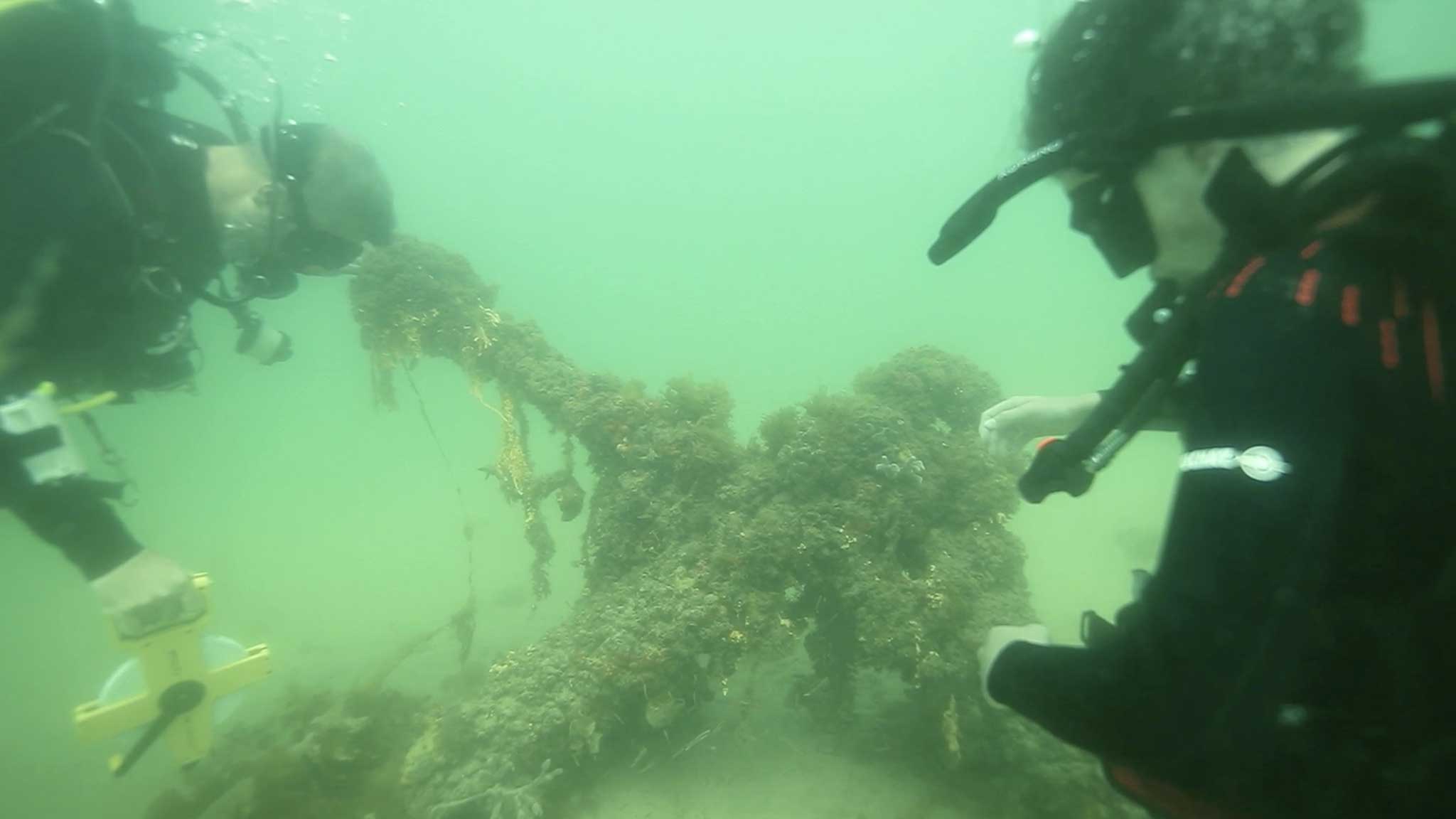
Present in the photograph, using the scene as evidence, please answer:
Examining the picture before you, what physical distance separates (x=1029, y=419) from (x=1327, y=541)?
85.7 inches

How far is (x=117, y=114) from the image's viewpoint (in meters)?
4.31

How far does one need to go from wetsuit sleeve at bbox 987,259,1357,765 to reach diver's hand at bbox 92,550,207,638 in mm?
4473

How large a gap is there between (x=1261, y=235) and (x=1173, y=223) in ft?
1.41

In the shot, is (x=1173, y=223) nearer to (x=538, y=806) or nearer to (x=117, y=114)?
(x=538, y=806)

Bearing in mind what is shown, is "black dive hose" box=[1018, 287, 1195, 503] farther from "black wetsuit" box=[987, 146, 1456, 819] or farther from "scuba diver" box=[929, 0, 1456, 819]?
"black wetsuit" box=[987, 146, 1456, 819]

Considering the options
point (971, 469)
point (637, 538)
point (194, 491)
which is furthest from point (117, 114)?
point (194, 491)

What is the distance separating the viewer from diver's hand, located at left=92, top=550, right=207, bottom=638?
3.54 meters

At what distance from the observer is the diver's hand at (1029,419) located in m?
3.36

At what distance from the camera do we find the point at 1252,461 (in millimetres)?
1332

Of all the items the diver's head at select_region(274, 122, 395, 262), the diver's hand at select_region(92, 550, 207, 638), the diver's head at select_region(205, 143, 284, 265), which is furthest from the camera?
the diver's head at select_region(274, 122, 395, 262)

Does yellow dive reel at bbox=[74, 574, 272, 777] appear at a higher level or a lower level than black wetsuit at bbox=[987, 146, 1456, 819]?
lower

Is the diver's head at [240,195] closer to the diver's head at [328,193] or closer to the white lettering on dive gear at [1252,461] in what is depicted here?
the diver's head at [328,193]

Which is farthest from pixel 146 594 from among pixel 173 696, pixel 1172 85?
pixel 1172 85

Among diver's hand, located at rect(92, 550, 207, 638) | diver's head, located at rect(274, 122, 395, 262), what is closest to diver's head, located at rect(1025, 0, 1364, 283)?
diver's hand, located at rect(92, 550, 207, 638)
